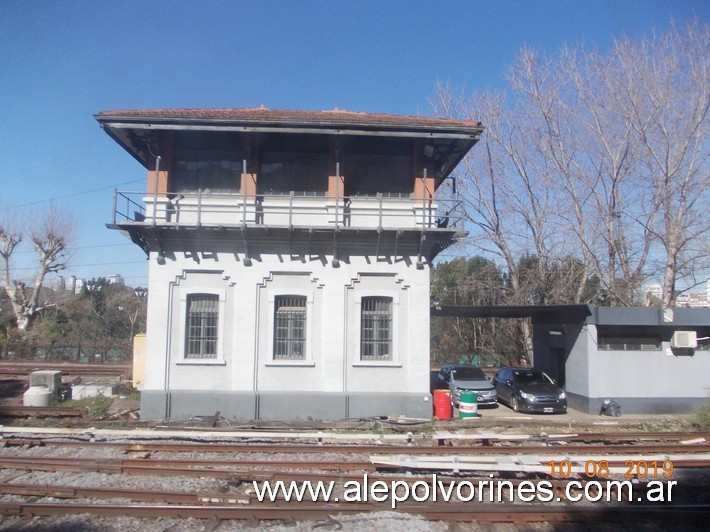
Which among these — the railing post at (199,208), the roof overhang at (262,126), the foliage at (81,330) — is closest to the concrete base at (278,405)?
the railing post at (199,208)

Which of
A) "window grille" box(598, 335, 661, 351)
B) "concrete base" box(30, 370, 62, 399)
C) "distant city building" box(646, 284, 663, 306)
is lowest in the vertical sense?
"concrete base" box(30, 370, 62, 399)

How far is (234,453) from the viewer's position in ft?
38.1

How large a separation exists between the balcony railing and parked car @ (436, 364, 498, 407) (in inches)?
254

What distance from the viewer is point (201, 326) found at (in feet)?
53.5

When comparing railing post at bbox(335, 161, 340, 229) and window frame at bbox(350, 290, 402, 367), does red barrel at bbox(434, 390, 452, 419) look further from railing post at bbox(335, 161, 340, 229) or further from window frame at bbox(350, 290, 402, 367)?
railing post at bbox(335, 161, 340, 229)

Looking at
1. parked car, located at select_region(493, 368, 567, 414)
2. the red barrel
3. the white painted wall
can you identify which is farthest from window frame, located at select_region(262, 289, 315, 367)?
parked car, located at select_region(493, 368, 567, 414)

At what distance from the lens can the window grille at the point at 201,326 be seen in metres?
16.2

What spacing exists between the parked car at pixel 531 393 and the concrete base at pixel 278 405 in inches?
168

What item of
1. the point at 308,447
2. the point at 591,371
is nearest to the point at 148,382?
the point at 308,447

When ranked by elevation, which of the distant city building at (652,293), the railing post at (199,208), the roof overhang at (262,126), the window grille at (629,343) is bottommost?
the window grille at (629,343)

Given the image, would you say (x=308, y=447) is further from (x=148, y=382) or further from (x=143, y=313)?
(x=143, y=313)

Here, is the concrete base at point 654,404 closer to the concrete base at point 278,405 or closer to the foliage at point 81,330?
the concrete base at point 278,405

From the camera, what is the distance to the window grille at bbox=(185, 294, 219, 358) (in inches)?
640

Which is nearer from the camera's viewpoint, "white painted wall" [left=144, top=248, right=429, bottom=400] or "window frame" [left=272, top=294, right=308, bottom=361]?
"white painted wall" [left=144, top=248, right=429, bottom=400]
